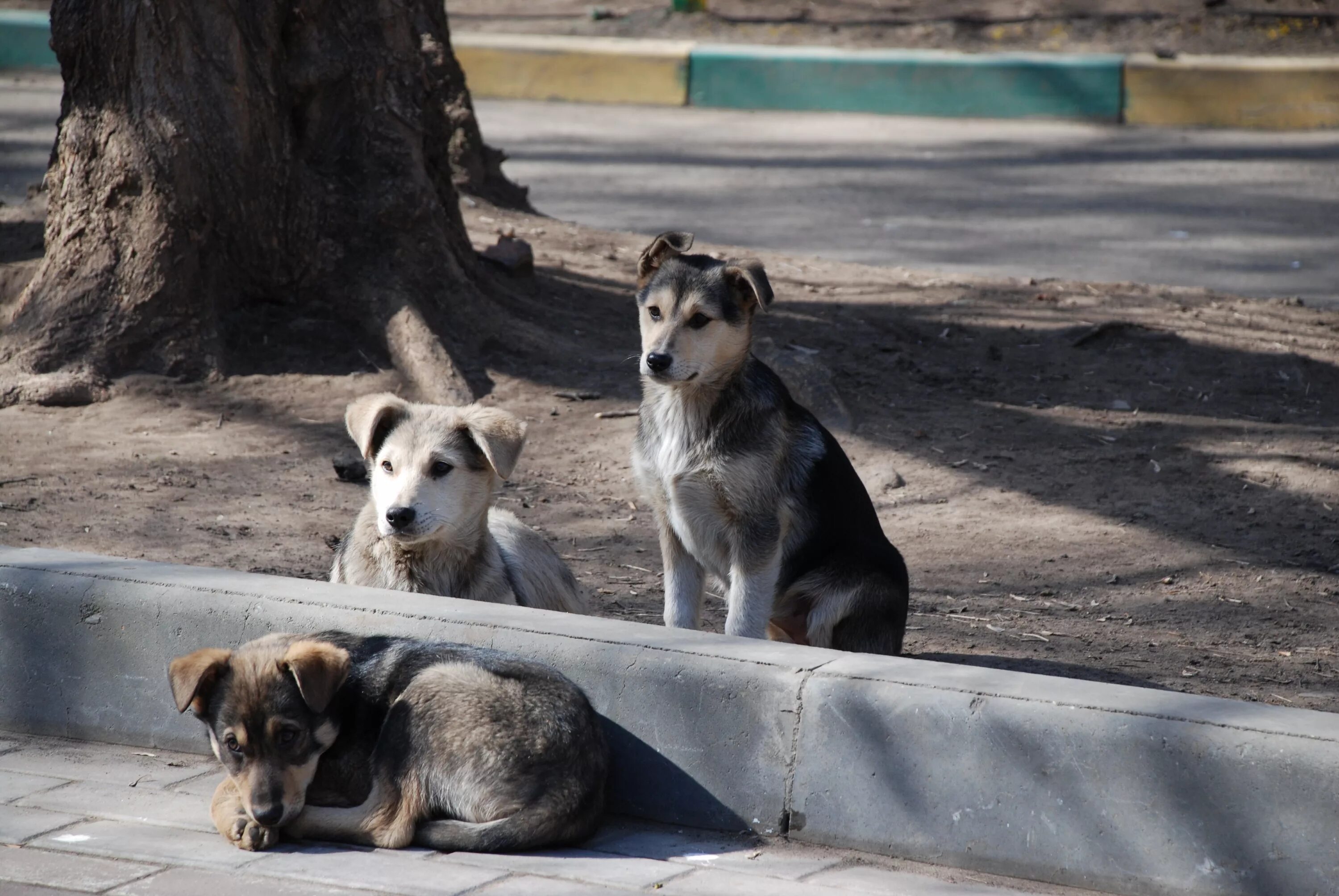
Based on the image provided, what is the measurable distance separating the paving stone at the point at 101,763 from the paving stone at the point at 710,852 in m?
1.40

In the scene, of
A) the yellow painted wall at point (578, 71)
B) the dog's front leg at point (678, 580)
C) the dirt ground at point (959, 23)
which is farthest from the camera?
the yellow painted wall at point (578, 71)

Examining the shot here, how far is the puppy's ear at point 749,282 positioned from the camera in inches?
218

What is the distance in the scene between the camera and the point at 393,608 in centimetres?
485

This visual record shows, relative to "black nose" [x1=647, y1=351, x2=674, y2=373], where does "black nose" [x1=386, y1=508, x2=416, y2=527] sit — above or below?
below

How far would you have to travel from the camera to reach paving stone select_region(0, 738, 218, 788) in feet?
15.5

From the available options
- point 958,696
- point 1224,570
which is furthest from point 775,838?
point 1224,570

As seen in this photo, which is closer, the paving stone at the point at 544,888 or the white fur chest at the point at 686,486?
the paving stone at the point at 544,888

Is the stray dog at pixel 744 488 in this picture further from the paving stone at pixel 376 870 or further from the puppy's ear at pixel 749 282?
the paving stone at pixel 376 870

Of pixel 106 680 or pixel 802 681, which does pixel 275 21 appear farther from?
pixel 802 681

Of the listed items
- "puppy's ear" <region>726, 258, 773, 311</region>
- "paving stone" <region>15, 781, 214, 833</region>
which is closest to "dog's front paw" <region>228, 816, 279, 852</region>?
"paving stone" <region>15, 781, 214, 833</region>

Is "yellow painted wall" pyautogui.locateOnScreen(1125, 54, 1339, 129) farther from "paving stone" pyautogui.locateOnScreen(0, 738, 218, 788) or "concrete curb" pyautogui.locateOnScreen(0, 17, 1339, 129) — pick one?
"paving stone" pyautogui.locateOnScreen(0, 738, 218, 788)

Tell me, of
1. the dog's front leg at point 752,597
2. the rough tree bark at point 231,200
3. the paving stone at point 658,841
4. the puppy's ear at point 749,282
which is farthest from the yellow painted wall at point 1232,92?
the paving stone at point 658,841

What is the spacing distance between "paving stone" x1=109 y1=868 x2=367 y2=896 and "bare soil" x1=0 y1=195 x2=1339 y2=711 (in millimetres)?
2329

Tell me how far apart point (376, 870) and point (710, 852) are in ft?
3.08
